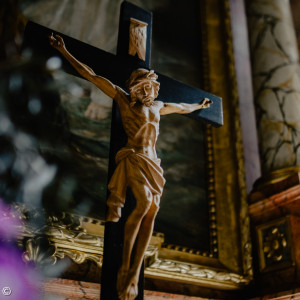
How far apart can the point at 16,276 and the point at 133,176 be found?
1.25 metres

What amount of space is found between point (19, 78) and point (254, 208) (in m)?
2.22

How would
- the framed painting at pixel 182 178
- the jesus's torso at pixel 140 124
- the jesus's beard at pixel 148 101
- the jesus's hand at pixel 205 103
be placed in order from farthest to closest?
the framed painting at pixel 182 178
the jesus's hand at pixel 205 103
the jesus's beard at pixel 148 101
the jesus's torso at pixel 140 124

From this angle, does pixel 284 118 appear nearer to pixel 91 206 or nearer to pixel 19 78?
pixel 91 206

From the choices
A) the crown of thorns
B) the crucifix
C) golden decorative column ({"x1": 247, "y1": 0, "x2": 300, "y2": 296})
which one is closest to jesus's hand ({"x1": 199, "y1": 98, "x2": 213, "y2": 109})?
the crucifix

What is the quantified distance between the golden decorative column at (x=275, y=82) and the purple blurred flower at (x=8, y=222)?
2214mm

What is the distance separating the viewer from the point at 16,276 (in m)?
2.65

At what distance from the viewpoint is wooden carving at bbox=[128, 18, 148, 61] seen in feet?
7.81

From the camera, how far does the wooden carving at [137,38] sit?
2.38m

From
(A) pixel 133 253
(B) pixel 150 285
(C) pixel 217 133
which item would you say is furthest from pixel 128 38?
(C) pixel 217 133

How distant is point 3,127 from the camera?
3.09m

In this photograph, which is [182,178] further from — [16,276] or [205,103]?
[16,276]

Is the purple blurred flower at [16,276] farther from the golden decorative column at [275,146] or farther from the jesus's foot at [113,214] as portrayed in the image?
the golden decorative column at [275,146]

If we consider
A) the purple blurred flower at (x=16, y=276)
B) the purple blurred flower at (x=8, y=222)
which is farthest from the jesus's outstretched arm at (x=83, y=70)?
the purple blurred flower at (x=16, y=276)

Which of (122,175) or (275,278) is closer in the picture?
(122,175)
